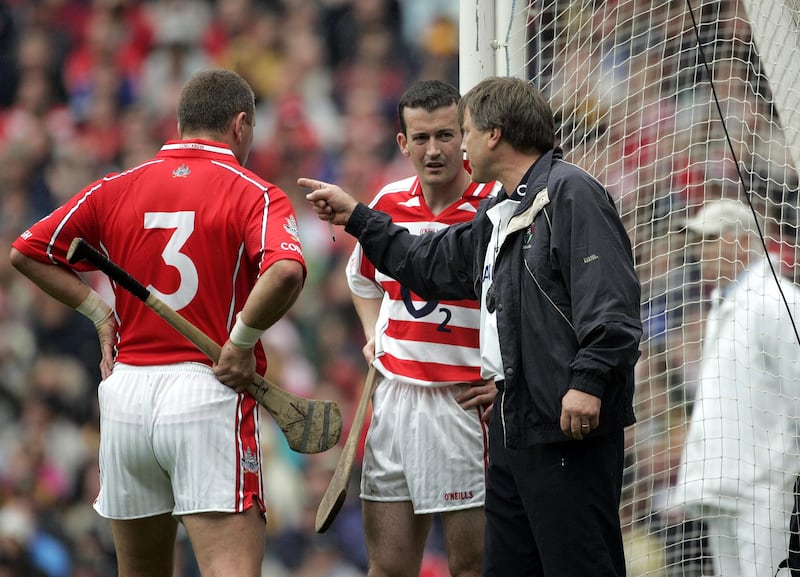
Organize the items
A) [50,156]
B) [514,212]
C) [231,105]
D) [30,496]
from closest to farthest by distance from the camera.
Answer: [514,212] → [231,105] → [30,496] → [50,156]

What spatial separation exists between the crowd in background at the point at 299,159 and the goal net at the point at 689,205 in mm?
18

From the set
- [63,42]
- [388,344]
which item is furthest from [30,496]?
[388,344]

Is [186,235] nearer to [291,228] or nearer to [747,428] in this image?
[291,228]

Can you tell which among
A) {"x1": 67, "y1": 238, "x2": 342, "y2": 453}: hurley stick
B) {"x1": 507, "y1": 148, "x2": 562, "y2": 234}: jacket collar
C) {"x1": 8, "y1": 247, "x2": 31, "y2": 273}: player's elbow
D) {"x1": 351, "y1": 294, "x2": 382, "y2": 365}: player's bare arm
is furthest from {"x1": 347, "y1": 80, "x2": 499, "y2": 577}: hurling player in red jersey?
{"x1": 8, "y1": 247, "x2": 31, "y2": 273}: player's elbow

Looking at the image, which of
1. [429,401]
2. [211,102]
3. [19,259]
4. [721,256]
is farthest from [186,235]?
[721,256]

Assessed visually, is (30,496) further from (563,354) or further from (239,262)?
(563,354)

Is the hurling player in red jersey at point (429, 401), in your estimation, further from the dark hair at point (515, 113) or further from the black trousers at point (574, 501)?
the black trousers at point (574, 501)

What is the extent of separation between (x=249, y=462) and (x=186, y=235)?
0.64 m

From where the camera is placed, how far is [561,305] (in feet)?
9.77

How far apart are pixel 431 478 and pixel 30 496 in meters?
3.49

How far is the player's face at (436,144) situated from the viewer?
3.79 metres

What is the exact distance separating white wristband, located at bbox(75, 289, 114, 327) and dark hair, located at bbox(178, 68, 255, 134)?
0.55 m

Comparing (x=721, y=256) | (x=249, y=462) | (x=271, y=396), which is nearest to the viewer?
(x=249, y=462)

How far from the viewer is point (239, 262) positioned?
3318 mm
